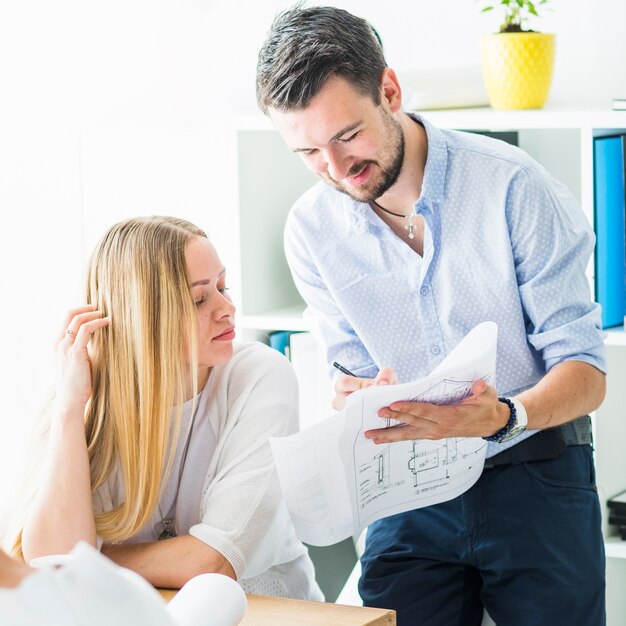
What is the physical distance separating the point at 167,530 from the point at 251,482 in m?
0.20

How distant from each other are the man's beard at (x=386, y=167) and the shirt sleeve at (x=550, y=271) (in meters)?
0.19

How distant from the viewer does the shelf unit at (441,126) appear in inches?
82.9

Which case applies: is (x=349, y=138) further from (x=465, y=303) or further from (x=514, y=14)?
(x=514, y=14)

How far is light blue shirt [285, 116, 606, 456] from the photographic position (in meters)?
1.59

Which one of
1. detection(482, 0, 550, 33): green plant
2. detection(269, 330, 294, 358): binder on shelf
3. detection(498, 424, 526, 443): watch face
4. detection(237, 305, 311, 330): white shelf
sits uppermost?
detection(482, 0, 550, 33): green plant

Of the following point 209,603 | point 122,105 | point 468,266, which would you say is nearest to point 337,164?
point 468,266

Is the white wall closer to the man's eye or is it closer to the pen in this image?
the pen

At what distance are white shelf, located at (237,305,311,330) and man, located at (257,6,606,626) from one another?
62cm

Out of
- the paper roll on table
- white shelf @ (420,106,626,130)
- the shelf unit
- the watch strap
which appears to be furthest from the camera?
the shelf unit

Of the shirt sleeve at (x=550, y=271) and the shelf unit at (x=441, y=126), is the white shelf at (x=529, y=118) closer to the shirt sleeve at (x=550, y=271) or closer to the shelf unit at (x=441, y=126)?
the shelf unit at (x=441, y=126)

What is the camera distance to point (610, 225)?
6.82ft

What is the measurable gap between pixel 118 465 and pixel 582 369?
0.77m

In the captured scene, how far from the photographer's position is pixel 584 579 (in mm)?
1609

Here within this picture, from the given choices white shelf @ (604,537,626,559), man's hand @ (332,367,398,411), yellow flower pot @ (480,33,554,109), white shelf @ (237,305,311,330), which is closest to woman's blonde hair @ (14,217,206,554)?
man's hand @ (332,367,398,411)
